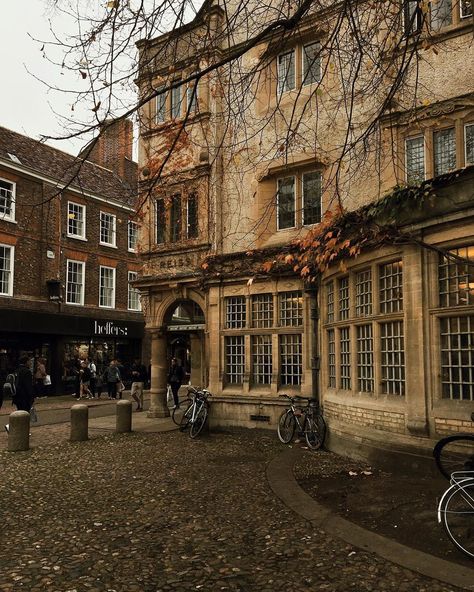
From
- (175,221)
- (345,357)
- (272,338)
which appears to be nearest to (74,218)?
(175,221)

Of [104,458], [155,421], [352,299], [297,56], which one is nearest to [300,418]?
[352,299]

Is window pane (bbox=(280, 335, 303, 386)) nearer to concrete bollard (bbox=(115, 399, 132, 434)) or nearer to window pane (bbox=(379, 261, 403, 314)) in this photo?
concrete bollard (bbox=(115, 399, 132, 434))

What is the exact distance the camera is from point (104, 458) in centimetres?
966

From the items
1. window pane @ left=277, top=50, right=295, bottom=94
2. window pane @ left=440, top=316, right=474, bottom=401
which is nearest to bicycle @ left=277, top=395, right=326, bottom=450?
window pane @ left=440, top=316, right=474, bottom=401

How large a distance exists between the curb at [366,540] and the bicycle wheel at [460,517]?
11.9 inches

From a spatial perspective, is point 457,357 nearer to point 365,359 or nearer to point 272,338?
point 365,359

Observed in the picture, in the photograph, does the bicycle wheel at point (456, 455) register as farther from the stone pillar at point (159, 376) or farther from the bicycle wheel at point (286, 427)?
the stone pillar at point (159, 376)

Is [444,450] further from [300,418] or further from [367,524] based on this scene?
[300,418]

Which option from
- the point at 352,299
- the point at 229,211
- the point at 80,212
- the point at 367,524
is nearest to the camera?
the point at 367,524

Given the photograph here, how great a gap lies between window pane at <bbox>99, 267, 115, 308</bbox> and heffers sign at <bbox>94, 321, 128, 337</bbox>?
1191mm

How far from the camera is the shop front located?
22.7 m

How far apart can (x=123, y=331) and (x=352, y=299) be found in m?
21.0

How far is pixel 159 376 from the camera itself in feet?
51.1

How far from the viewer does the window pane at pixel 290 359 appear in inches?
471
